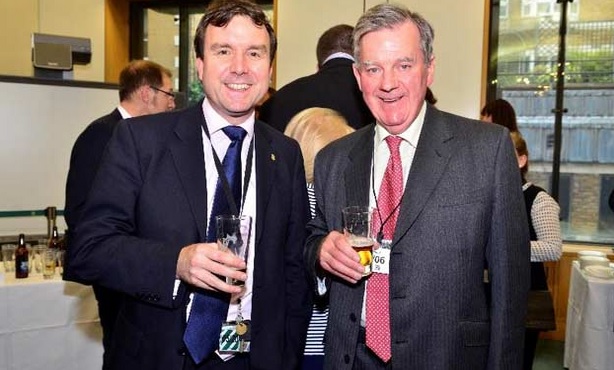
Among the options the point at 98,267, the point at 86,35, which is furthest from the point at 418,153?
the point at 86,35

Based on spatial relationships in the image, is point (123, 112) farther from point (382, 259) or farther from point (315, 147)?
point (382, 259)

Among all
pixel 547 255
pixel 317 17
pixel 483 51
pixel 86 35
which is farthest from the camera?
pixel 86 35

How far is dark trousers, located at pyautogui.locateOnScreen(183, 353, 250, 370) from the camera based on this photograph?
1.55m

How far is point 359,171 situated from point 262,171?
0.92ft

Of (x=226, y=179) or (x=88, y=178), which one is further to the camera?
(x=88, y=178)

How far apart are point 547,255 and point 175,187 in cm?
247

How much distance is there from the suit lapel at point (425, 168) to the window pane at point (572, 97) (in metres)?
4.57

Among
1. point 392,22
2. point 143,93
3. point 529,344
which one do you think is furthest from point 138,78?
point 529,344

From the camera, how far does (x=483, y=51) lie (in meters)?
5.65

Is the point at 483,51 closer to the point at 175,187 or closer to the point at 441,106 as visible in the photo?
the point at 441,106

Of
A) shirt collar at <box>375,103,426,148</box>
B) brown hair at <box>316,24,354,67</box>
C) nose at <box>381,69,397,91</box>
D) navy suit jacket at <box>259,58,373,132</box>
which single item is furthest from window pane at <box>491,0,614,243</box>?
nose at <box>381,69,397,91</box>

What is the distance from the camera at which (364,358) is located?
1.66 meters

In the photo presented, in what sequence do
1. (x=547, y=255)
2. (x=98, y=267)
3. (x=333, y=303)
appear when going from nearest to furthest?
1. (x=98, y=267)
2. (x=333, y=303)
3. (x=547, y=255)

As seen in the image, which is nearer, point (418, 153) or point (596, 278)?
point (418, 153)
